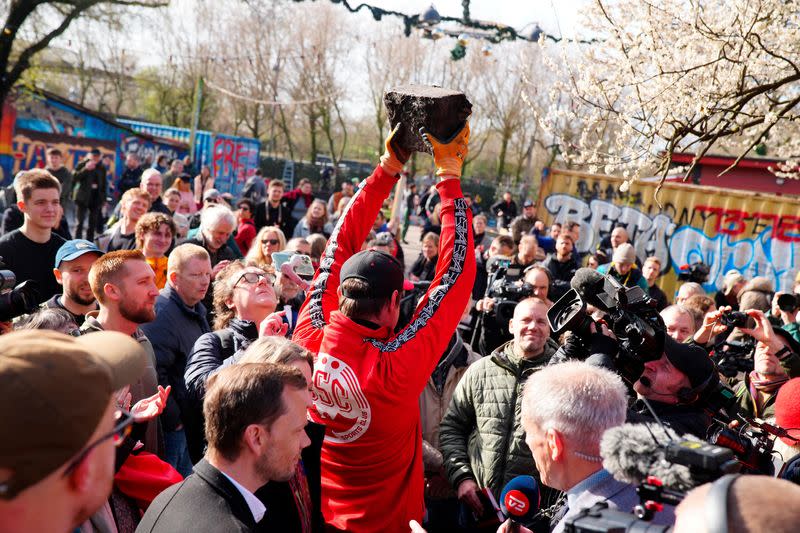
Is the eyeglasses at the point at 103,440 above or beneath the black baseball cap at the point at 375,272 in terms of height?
beneath

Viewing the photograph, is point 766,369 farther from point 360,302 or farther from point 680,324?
point 360,302

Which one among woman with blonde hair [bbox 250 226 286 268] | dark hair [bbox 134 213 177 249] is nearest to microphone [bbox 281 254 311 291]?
woman with blonde hair [bbox 250 226 286 268]

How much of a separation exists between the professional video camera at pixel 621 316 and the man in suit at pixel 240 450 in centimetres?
123

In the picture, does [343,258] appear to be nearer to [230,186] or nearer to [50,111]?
[50,111]

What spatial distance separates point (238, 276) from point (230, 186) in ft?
83.9

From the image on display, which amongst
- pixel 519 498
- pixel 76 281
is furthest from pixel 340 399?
pixel 76 281

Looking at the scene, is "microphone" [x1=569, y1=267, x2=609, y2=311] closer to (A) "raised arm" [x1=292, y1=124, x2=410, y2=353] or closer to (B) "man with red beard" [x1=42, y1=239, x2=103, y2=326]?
(A) "raised arm" [x1=292, y1=124, x2=410, y2=353]

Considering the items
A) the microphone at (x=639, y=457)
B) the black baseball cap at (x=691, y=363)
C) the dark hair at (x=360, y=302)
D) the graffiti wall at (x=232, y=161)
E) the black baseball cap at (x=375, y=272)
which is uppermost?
the black baseball cap at (x=375, y=272)

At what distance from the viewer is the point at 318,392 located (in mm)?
2850

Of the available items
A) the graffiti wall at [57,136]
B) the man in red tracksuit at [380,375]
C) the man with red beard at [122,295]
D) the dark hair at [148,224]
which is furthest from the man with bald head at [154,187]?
the graffiti wall at [57,136]

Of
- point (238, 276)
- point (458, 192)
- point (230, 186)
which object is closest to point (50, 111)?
point (230, 186)

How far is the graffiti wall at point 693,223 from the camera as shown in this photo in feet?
Result: 43.3

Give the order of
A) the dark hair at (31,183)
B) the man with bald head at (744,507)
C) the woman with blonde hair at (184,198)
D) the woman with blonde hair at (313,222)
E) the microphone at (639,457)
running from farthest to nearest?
the woman with blonde hair at (184,198)
the woman with blonde hair at (313,222)
the dark hair at (31,183)
the microphone at (639,457)
the man with bald head at (744,507)

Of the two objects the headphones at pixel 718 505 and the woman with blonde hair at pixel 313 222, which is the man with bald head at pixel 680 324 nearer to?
the headphones at pixel 718 505
